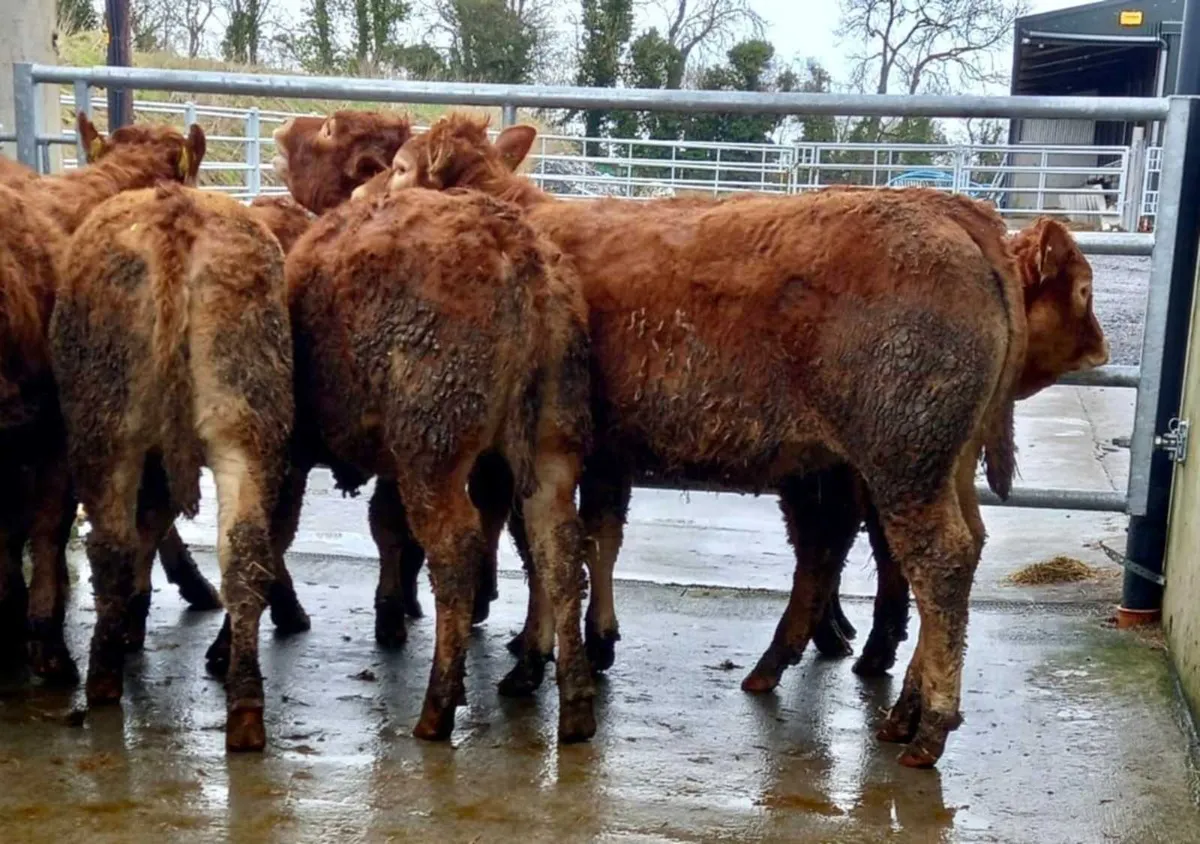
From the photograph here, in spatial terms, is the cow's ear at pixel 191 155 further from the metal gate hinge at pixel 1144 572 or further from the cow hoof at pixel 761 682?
the metal gate hinge at pixel 1144 572

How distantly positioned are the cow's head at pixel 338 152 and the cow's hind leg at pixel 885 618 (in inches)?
110

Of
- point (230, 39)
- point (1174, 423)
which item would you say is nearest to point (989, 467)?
point (1174, 423)

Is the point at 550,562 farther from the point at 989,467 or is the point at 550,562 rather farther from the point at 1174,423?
the point at 1174,423

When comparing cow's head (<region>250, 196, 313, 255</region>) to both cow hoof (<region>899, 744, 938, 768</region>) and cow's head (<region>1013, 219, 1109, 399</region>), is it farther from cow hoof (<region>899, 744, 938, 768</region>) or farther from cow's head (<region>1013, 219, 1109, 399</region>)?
cow hoof (<region>899, 744, 938, 768</region>)

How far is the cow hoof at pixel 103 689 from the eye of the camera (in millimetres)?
5027

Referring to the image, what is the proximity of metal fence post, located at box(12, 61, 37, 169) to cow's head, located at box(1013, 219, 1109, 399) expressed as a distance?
4.98m

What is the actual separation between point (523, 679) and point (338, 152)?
106 inches

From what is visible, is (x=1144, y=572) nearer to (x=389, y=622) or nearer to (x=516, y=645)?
(x=516, y=645)

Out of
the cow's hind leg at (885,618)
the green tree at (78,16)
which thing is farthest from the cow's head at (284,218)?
the green tree at (78,16)

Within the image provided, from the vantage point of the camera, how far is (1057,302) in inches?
203

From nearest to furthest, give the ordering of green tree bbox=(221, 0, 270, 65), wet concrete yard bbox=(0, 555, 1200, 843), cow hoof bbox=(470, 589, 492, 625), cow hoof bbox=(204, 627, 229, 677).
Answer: wet concrete yard bbox=(0, 555, 1200, 843) < cow hoof bbox=(204, 627, 229, 677) < cow hoof bbox=(470, 589, 492, 625) < green tree bbox=(221, 0, 270, 65)

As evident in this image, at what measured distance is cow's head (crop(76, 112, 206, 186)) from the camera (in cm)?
630

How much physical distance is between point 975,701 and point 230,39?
2645 cm

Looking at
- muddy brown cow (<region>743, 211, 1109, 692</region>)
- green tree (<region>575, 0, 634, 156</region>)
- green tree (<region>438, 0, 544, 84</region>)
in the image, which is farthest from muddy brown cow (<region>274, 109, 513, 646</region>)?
green tree (<region>438, 0, 544, 84</region>)
